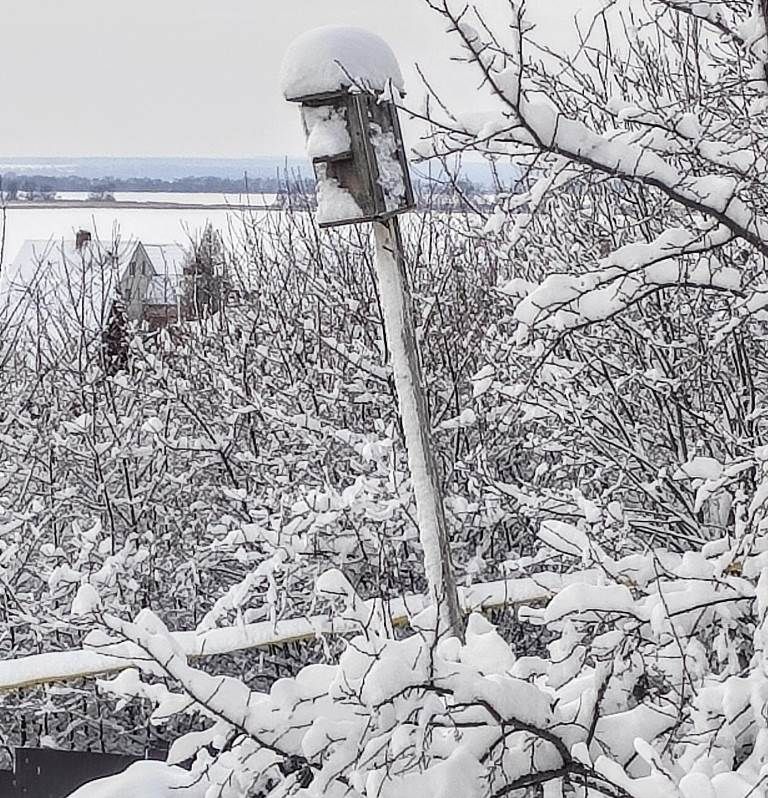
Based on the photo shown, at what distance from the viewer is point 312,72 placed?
3076 mm

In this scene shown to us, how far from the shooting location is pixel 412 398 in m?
3.23

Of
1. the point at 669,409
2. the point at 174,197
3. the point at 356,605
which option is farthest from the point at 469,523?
the point at 174,197

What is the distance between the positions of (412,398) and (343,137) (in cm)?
80

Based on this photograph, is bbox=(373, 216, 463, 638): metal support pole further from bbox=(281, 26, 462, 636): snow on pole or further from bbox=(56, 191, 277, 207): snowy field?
bbox=(56, 191, 277, 207): snowy field

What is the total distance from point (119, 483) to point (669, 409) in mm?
3886

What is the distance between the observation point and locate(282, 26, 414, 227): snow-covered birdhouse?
3.07 m

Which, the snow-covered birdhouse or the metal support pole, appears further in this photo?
the metal support pole

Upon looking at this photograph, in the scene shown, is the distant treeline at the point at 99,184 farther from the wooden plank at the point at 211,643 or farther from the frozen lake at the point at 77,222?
the wooden plank at the point at 211,643

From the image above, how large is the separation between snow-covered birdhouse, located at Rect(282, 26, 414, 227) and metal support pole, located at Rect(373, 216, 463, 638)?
104 millimetres

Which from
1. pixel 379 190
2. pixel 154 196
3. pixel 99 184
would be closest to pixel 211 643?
pixel 379 190

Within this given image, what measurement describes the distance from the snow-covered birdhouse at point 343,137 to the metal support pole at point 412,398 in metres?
0.10

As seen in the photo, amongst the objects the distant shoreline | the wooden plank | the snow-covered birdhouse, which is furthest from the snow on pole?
the distant shoreline

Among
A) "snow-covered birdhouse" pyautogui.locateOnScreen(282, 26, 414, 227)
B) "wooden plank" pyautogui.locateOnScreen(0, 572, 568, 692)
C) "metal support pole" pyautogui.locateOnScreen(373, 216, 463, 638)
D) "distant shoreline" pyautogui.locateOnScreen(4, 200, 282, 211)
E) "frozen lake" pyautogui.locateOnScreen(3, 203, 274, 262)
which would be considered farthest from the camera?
"frozen lake" pyautogui.locateOnScreen(3, 203, 274, 262)

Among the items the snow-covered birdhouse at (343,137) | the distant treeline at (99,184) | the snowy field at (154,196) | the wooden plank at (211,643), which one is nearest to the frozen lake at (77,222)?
the snowy field at (154,196)
